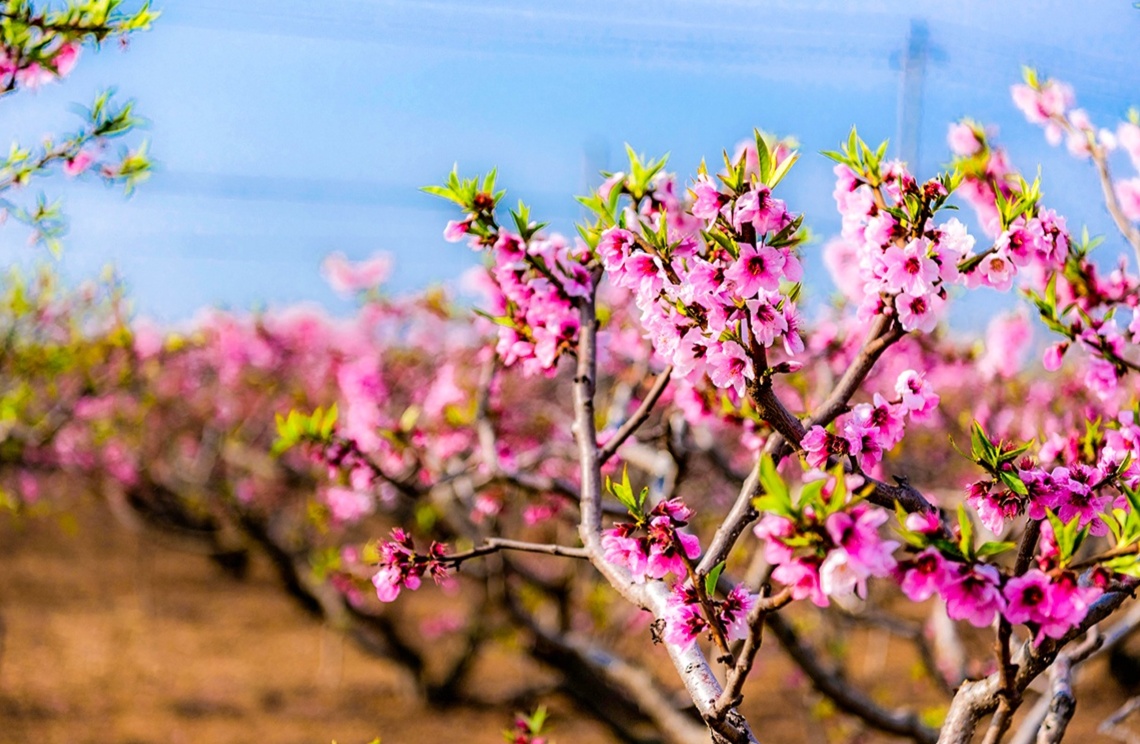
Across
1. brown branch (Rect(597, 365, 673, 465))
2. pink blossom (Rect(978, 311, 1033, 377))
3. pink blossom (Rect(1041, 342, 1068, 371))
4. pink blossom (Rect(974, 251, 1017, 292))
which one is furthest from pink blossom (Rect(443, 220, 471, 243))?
pink blossom (Rect(978, 311, 1033, 377))

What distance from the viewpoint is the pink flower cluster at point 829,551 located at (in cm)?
121

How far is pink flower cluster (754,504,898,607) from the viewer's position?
47.7 inches

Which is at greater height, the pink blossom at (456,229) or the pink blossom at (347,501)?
the pink blossom at (456,229)

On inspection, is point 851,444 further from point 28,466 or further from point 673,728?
point 28,466

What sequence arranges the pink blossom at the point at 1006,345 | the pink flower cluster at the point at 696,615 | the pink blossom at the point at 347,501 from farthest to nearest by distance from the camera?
1. the pink blossom at the point at 1006,345
2. the pink blossom at the point at 347,501
3. the pink flower cluster at the point at 696,615

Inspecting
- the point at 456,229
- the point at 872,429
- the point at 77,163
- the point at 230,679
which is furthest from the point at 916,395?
the point at 230,679

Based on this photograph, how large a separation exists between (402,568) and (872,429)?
1.05 meters

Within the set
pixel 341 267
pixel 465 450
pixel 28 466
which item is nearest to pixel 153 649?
pixel 28 466

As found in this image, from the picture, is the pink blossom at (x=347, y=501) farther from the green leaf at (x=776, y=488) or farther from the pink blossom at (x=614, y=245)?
the green leaf at (x=776, y=488)

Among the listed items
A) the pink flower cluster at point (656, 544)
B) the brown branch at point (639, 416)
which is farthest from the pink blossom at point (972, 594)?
the brown branch at point (639, 416)

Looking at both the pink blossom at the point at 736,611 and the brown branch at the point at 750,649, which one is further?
the pink blossom at the point at 736,611

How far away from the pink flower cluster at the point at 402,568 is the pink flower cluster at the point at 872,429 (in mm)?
853

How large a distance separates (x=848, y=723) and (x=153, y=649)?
7.45m

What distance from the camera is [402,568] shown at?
2.01m
